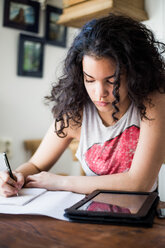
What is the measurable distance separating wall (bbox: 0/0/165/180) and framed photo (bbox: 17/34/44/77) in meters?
0.04

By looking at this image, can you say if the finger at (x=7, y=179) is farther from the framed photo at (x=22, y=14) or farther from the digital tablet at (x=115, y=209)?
the framed photo at (x=22, y=14)

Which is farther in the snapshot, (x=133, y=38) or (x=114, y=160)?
(x=114, y=160)

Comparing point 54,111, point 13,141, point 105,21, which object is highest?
point 105,21

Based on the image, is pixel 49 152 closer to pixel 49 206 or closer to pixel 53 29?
pixel 49 206

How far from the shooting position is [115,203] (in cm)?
82

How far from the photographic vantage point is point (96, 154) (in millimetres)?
1292

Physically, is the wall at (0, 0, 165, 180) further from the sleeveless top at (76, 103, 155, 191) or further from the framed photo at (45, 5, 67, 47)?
the sleeveless top at (76, 103, 155, 191)

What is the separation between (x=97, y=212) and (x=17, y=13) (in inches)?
86.2

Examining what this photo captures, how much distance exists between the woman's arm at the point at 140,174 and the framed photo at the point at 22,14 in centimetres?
173

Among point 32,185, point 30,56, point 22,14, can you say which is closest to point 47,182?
point 32,185

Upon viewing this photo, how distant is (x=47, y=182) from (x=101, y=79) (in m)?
0.38

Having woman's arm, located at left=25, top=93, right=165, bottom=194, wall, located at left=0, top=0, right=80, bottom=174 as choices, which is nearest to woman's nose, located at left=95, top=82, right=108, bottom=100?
woman's arm, located at left=25, top=93, right=165, bottom=194

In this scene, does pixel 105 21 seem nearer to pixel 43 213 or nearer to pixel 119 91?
pixel 119 91

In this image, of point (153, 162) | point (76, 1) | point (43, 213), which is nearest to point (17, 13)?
point (76, 1)
